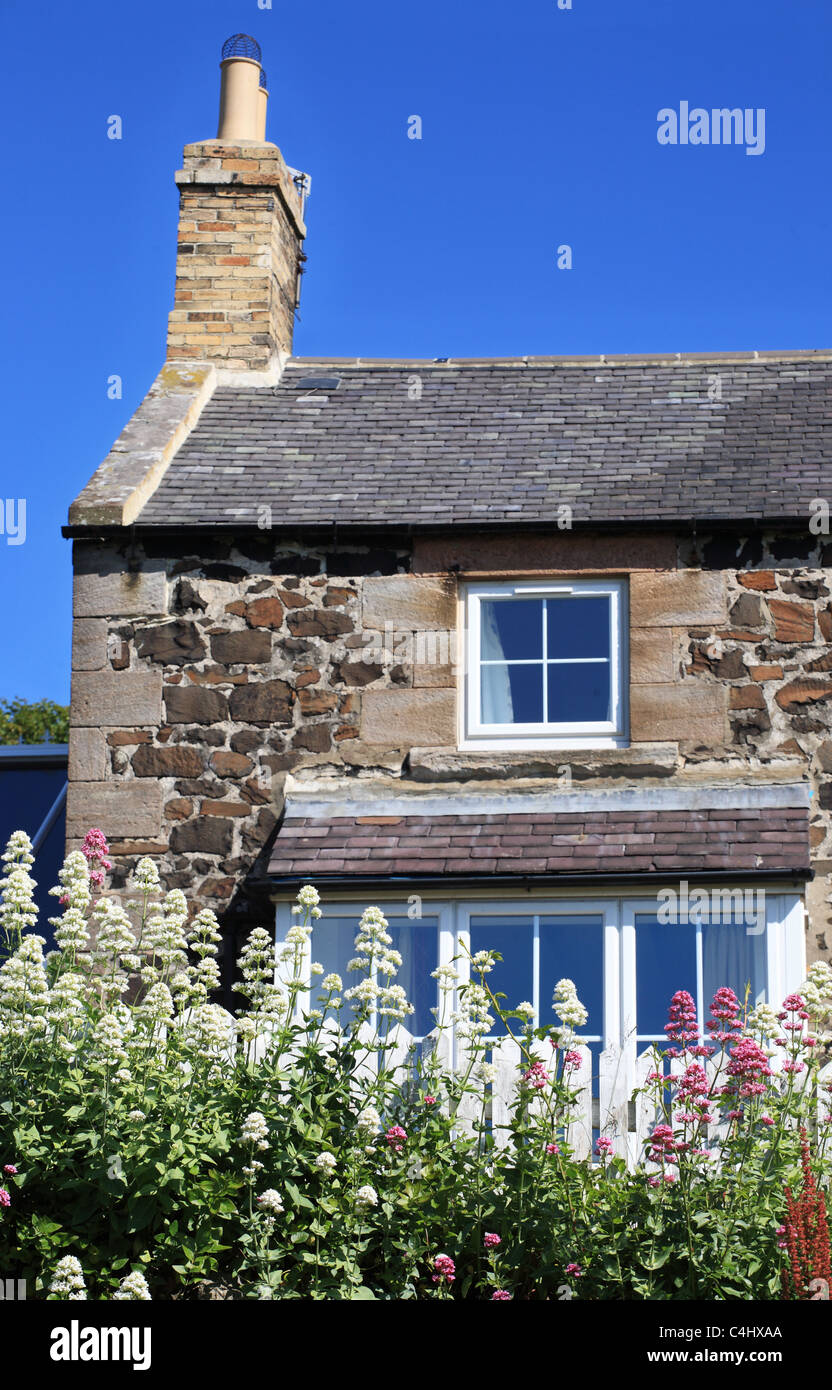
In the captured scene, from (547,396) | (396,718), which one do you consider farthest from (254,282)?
(396,718)

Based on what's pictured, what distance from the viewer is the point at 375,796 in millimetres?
10102

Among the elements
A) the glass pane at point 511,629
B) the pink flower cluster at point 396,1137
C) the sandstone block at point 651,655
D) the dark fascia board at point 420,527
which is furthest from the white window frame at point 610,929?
the pink flower cluster at point 396,1137

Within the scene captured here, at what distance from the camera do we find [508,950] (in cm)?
938

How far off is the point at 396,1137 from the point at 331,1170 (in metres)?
0.37

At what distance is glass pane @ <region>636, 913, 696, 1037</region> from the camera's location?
9094mm

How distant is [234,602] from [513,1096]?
180 inches

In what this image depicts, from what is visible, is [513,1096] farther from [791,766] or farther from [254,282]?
[254,282]

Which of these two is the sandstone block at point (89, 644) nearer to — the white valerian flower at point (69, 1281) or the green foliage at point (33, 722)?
the white valerian flower at point (69, 1281)

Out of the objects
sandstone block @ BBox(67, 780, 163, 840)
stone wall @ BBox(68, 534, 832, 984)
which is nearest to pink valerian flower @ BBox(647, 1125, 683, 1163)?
stone wall @ BBox(68, 534, 832, 984)

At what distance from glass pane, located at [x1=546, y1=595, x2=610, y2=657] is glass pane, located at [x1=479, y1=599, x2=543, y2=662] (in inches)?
3.3

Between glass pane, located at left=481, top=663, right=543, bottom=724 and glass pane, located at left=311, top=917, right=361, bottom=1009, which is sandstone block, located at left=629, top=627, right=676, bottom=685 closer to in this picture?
glass pane, located at left=481, top=663, right=543, bottom=724

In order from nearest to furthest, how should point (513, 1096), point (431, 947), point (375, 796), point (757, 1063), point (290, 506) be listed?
1. point (757, 1063)
2. point (513, 1096)
3. point (431, 947)
4. point (375, 796)
5. point (290, 506)

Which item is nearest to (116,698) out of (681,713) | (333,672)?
(333,672)

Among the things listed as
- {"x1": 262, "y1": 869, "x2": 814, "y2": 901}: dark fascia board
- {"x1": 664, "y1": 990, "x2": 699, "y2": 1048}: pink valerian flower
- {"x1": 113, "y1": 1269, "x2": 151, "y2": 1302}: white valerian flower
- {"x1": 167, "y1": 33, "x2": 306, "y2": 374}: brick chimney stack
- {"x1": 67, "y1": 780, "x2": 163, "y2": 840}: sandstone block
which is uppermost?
{"x1": 167, "y1": 33, "x2": 306, "y2": 374}: brick chimney stack
